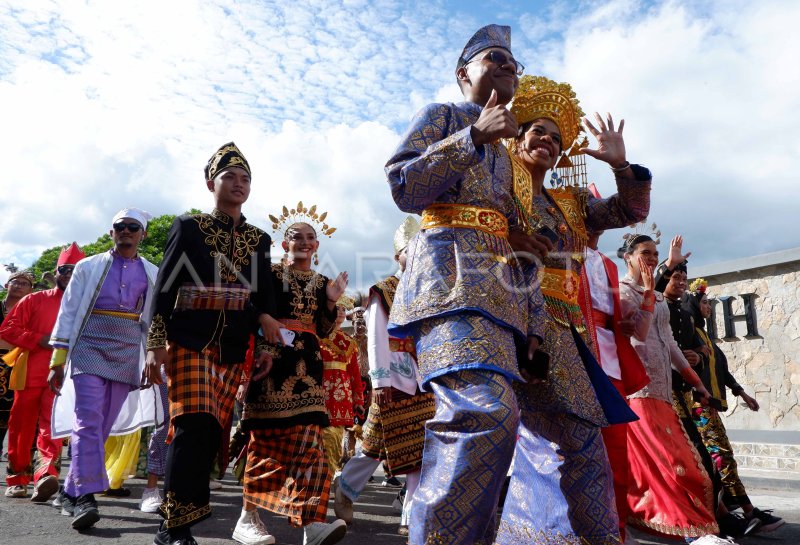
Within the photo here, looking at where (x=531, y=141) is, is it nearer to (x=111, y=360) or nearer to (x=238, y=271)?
(x=238, y=271)

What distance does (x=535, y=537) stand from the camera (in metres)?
2.95

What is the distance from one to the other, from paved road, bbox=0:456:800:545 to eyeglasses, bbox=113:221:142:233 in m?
2.30

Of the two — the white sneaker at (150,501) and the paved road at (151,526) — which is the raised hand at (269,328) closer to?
the paved road at (151,526)

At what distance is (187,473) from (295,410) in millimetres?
964

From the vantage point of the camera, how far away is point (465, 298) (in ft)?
8.35

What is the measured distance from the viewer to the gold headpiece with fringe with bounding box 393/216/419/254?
19.6ft

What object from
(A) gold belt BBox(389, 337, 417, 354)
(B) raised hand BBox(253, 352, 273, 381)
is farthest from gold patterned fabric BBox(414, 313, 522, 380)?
(A) gold belt BBox(389, 337, 417, 354)

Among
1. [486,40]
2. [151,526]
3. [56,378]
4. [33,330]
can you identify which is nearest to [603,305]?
[486,40]

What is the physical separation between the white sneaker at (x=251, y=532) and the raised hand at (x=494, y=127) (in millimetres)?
2884

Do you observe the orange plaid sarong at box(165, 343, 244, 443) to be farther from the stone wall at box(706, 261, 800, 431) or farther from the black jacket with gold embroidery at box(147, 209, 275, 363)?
the stone wall at box(706, 261, 800, 431)

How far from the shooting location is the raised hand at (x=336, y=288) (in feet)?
16.9

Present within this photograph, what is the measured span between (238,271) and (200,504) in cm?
137

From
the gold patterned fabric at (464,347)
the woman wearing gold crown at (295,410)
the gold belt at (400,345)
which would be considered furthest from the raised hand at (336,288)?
the gold patterned fabric at (464,347)

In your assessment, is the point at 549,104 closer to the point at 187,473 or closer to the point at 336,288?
the point at 336,288
